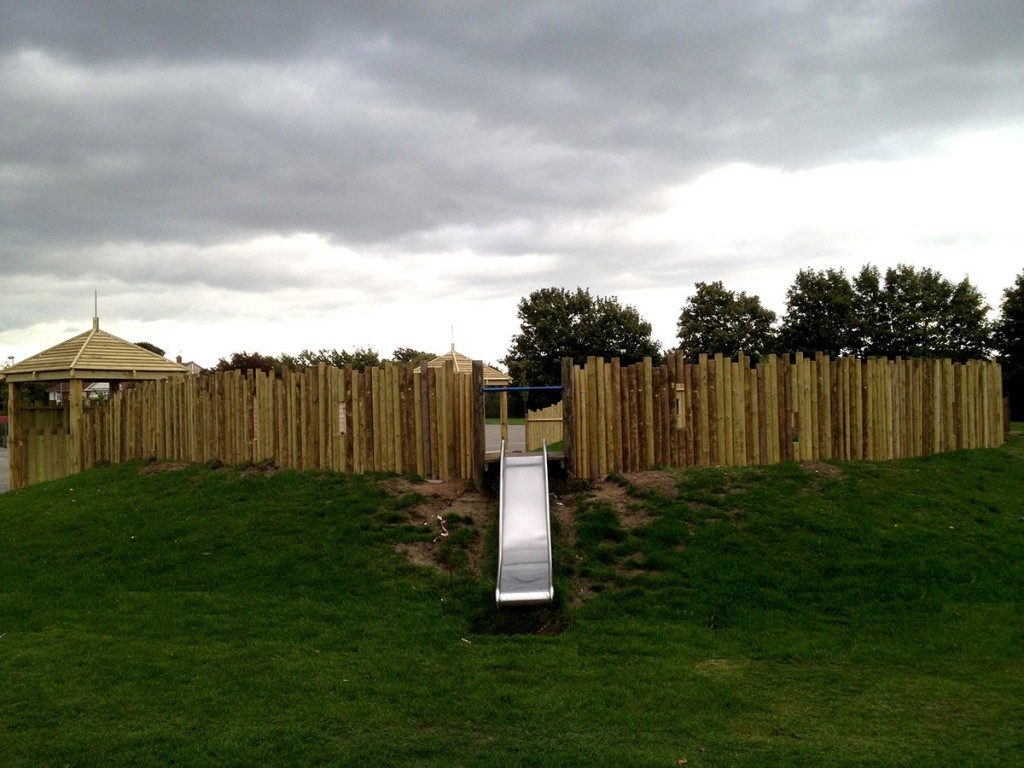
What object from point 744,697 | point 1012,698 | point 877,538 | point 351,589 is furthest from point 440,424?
point 1012,698

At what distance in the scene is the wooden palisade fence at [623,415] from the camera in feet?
41.7

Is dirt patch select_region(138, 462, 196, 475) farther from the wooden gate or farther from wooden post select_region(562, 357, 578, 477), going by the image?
wooden post select_region(562, 357, 578, 477)

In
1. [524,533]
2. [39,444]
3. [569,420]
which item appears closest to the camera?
[524,533]

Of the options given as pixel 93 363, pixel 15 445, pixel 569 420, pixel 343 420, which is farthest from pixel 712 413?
pixel 15 445

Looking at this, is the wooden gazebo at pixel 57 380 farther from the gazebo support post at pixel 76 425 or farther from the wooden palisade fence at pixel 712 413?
the wooden palisade fence at pixel 712 413

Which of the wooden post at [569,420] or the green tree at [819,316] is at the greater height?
the green tree at [819,316]

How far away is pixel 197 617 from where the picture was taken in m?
8.95

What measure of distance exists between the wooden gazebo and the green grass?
6349 millimetres

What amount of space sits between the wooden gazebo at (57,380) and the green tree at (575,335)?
99.2 ft

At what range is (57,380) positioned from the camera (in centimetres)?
2019

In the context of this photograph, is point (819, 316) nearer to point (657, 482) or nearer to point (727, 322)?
point (727, 322)

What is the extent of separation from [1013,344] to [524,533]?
40111mm

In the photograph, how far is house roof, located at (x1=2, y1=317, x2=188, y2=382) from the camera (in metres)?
19.5

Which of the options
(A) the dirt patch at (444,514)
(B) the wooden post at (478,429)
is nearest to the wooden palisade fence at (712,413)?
(B) the wooden post at (478,429)
